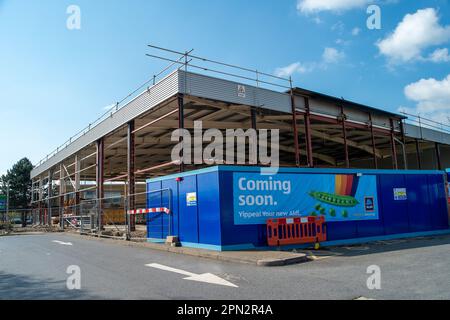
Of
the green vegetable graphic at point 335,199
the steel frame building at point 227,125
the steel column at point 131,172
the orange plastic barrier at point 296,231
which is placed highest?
the steel frame building at point 227,125

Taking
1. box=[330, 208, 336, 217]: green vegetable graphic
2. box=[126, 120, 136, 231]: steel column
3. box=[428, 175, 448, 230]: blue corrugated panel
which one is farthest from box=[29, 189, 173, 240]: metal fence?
box=[428, 175, 448, 230]: blue corrugated panel

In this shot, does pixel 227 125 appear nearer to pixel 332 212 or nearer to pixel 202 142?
pixel 202 142

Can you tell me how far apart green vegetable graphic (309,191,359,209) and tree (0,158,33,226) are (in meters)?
62.9

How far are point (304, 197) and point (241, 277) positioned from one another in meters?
5.76

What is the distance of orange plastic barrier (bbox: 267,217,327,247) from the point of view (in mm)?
11648

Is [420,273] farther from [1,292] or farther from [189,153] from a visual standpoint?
[189,153]

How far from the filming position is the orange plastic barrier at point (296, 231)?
1165 cm

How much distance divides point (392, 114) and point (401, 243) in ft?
51.1

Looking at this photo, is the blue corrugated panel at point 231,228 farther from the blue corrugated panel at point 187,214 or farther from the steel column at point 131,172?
the steel column at point 131,172

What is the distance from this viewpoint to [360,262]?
909 cm

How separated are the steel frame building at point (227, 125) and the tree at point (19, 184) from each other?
29405 millimetres

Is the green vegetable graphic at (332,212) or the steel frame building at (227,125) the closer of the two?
the green vegetable graphic at (332,212)

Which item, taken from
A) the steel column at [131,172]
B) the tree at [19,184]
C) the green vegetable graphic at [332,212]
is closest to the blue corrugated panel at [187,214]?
the green vegetable graphic at [332,212]

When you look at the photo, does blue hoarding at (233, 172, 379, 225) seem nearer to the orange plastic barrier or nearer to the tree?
the orange plastic barrier
